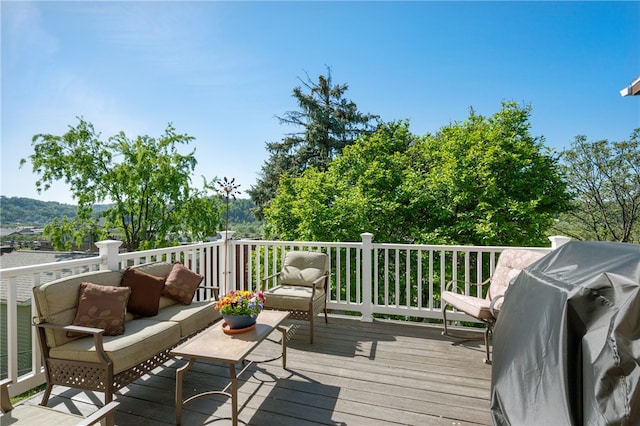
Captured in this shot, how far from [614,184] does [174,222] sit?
58.0ft

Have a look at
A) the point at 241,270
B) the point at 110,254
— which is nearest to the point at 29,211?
the point at 241,270

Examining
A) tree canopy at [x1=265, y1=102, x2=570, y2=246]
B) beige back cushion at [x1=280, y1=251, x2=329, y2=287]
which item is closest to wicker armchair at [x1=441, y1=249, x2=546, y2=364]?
beige back cushion at [x1=280, y1=251, x2=329, y2=287]

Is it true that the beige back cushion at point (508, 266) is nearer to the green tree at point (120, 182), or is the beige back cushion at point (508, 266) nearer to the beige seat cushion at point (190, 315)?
the beige seat cushion at point (190, 315)

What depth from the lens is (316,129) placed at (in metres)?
14.6

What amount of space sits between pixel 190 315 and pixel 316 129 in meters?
12.7

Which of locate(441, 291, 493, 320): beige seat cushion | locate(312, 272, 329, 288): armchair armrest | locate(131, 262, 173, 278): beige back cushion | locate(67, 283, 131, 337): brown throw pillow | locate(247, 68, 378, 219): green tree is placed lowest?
locate(441, 291, 493, 320): beige seat cushion

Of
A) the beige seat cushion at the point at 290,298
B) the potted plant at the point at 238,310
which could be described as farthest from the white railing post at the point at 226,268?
the potted plant at the point at 238,310

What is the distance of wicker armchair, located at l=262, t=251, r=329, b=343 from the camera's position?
3648 mm

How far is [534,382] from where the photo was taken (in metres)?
1.67

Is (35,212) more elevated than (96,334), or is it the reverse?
(35,212)

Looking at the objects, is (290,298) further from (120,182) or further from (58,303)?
(120,182)

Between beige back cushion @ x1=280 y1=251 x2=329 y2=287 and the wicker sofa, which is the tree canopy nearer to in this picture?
beige back cushion @ x1=280 y1=251 x2=329 y2=287

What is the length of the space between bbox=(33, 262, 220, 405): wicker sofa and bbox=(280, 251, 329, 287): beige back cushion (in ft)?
5.13

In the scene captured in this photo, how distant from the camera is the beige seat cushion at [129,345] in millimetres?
2141
